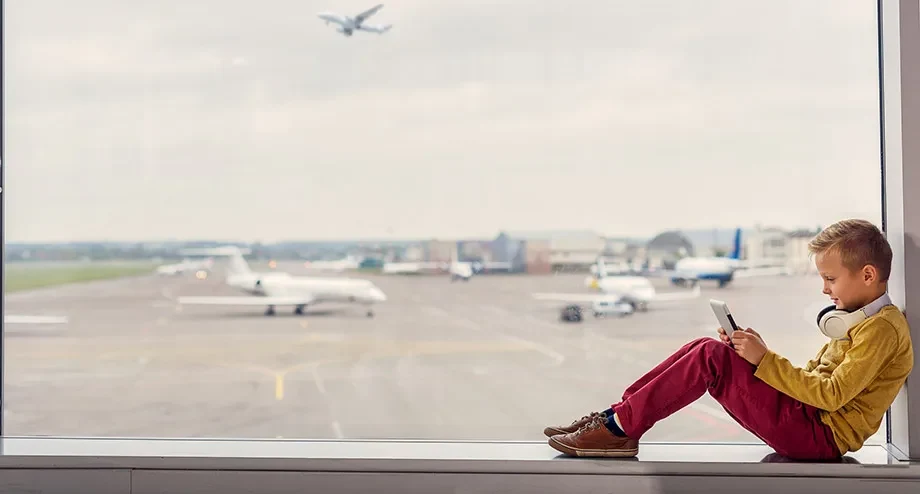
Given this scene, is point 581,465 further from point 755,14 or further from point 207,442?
point 755,14

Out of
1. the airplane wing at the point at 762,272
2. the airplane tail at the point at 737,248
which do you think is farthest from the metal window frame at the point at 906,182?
the airplane tail at the point at 737,248

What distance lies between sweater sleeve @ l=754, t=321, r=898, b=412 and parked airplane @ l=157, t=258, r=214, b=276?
3.33 meters

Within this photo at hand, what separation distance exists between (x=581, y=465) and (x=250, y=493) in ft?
2.41

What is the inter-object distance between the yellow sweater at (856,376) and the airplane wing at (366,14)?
2590 mm

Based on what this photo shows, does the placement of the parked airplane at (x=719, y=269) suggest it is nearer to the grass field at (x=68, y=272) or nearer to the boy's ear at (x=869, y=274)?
the boy's ear at (x=869, y=274)

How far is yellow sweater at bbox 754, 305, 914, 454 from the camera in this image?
1.36m

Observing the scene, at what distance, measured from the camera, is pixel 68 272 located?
368cm

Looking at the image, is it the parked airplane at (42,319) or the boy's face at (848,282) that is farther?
the parked airplane at (42,319)

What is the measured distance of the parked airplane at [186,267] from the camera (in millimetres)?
3861

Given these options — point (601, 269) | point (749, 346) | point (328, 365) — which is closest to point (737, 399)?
point (749, 346)

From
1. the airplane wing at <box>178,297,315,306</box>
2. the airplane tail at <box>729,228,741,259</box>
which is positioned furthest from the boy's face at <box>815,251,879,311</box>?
the airplane wing at <box>178,297,315,306</box>

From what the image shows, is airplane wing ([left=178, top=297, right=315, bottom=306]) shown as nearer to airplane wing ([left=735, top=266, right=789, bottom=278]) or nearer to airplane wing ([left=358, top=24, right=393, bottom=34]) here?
airplane wing ([left=358, top=24, right=393, bottom=34])

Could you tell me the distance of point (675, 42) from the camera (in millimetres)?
3635

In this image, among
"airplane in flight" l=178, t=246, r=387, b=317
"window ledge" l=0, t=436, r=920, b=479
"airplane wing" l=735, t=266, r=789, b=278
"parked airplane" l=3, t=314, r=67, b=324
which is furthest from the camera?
"parked airplane" l=3, t=314, r=67, b=324
